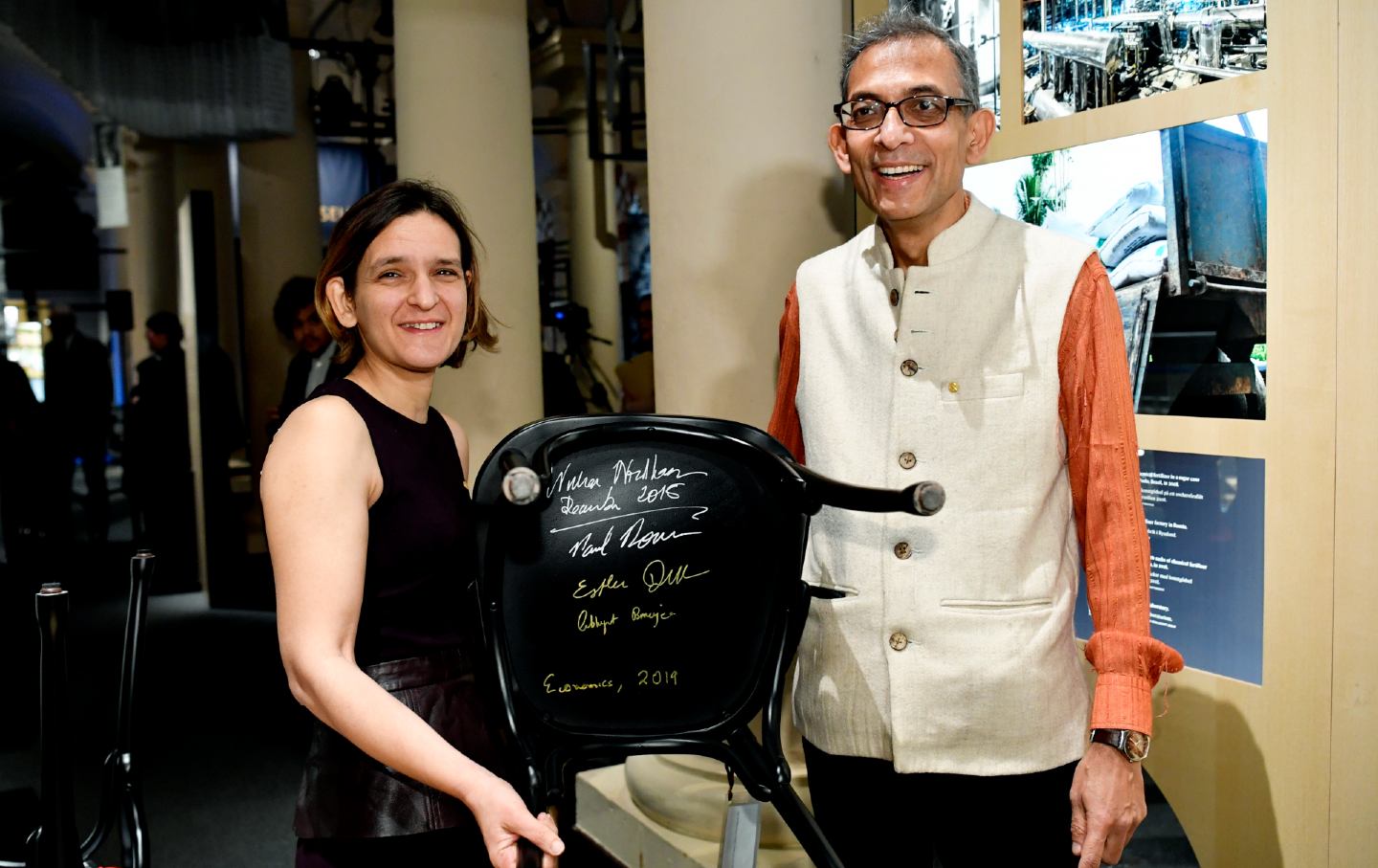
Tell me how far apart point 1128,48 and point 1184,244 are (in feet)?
1.11

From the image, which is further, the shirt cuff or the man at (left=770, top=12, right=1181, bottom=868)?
the man at (left=770, top=12, right=1181, bottom=868)

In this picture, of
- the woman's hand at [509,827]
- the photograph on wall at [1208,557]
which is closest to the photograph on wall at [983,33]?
the photograph on wall at [1208,557]

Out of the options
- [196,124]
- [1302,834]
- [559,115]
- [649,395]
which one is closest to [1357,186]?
[1302,834]

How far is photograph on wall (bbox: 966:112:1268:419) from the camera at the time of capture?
184cm

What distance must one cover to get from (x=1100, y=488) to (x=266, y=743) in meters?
3.90

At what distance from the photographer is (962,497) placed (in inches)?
58.9

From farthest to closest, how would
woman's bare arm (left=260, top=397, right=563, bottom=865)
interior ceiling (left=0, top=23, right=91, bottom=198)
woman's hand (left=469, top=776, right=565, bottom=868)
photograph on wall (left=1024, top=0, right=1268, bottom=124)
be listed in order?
interior ceiling (left=0, top=23, right=91, bottom=198) < photograph on wall (left=1024, top=0, right=1268, bottom=124) < woman's bare arm (left=260, top=397, right=563, bottom=865) < woman's hand (left=469, top=776, right=565, bottom=868)

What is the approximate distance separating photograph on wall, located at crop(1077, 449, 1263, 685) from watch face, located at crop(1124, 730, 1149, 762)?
0.60 m

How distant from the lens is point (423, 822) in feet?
4.53

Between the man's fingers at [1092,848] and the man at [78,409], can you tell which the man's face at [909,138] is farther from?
the man at [78,409]
